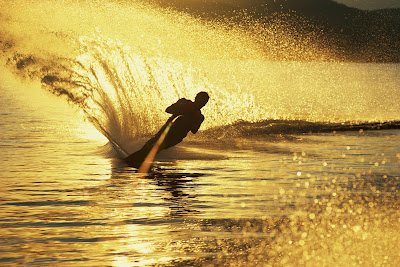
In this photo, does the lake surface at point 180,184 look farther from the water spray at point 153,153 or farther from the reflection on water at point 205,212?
the water spray at point 153,153

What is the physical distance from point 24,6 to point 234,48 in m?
134

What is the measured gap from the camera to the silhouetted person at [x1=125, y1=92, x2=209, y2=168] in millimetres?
16906

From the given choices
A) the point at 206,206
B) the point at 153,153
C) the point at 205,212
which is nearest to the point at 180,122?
the point at 153,153

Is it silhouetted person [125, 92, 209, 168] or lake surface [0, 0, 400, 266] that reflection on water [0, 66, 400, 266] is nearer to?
lake surface [0, 0, 400, 266]

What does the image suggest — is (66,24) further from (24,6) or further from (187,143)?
(187,143)

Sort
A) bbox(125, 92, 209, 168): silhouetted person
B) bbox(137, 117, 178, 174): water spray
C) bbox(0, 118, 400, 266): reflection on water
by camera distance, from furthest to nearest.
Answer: bbox(137, 117, 178, 174): water spray
bbox(125, 92, 209, 168): silhouetted person
bbox(0, 118, 400, 266): reflection on water

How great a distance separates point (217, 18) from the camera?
19438 cm

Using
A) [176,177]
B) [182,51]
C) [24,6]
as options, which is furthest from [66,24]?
[176,177]

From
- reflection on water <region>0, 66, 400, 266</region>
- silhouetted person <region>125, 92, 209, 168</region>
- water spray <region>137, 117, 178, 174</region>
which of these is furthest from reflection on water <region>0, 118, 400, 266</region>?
silhouetted person <region>125, 92, 209, 168</region>

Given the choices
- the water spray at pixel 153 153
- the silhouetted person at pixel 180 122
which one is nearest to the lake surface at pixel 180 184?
the water spray at pixel 153 153

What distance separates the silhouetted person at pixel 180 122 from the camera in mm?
16906

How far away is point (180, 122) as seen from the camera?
17.4 meters

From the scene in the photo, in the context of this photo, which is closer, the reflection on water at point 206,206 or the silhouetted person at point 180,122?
the reflection on water at point 206,206

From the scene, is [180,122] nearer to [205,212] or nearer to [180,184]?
[180,184]
